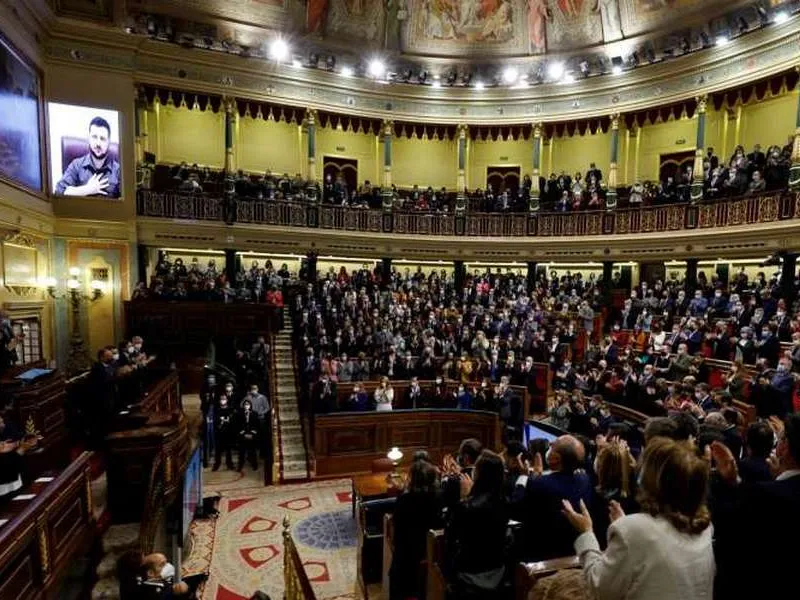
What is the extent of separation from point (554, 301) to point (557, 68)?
381 inches

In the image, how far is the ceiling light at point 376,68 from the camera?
18.9 m

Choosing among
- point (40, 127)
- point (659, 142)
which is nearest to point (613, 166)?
point (659, 142)

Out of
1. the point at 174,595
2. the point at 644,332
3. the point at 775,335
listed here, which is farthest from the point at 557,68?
the point at 174,595

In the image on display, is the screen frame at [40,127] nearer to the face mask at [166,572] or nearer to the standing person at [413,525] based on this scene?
the face mask at [166,572]

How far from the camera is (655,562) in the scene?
5.39 feet

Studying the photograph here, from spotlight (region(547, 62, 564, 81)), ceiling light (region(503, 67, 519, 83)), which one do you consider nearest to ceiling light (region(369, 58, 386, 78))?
ceiling light (region(503, 67, 519, 83))

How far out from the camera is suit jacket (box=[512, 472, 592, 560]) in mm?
2764

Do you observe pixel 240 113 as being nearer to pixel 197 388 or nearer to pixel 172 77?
pixel 172 77

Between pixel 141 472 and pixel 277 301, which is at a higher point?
pixel 277 301

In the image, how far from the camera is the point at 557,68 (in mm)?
19328

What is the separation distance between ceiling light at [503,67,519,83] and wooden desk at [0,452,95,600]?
773 inches

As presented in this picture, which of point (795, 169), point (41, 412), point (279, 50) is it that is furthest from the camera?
point (279, 50)

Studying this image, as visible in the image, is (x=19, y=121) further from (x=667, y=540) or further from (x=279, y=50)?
(x=667, y=540)

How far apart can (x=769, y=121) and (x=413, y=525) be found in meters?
19.5
